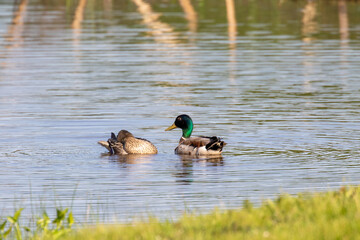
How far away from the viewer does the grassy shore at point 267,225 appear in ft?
25.8

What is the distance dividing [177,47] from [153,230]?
2496cm

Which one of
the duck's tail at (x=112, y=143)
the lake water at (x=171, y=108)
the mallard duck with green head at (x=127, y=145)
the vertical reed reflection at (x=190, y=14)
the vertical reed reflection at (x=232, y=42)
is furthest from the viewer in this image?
the vertical reed reflection at (x=190, y=14)

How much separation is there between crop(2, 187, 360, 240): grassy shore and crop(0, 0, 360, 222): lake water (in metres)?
1.83

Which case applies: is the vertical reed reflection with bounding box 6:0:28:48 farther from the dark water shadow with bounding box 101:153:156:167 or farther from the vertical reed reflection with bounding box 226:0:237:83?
the dark water shadow with bounding box 101:153:156:167

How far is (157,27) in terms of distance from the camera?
3934 centimetres

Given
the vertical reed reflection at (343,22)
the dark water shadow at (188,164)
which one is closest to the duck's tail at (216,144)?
the dark water shadow at (188,164)

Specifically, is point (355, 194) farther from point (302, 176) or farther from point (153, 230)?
point (302, 176)

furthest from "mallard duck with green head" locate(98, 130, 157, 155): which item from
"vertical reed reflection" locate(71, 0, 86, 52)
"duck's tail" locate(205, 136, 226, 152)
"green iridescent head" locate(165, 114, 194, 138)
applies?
"vertical reed reflection" locate(71, 0, 86, 52)

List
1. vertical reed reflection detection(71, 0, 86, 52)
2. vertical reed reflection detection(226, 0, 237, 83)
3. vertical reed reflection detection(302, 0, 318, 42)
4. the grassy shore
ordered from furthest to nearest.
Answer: vertical reed reflection detection(302, 0, 318, 42)
vertical reed reflection detection(71, 0, 86, 52)
vertical reed reflection detection(226, 0, 237, 83)
the grassy shore

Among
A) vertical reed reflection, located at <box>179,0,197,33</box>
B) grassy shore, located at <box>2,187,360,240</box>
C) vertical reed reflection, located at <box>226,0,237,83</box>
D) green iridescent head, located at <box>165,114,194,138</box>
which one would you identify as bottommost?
green iridescent head, located at <box>165,114,194,138</box>

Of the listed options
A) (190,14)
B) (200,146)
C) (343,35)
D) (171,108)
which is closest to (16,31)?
(190,14)

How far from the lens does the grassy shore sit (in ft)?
25.8

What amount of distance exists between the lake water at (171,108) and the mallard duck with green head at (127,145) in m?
0.20

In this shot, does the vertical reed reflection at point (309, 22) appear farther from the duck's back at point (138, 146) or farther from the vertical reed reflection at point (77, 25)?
the duck's back at point (138, 146)
